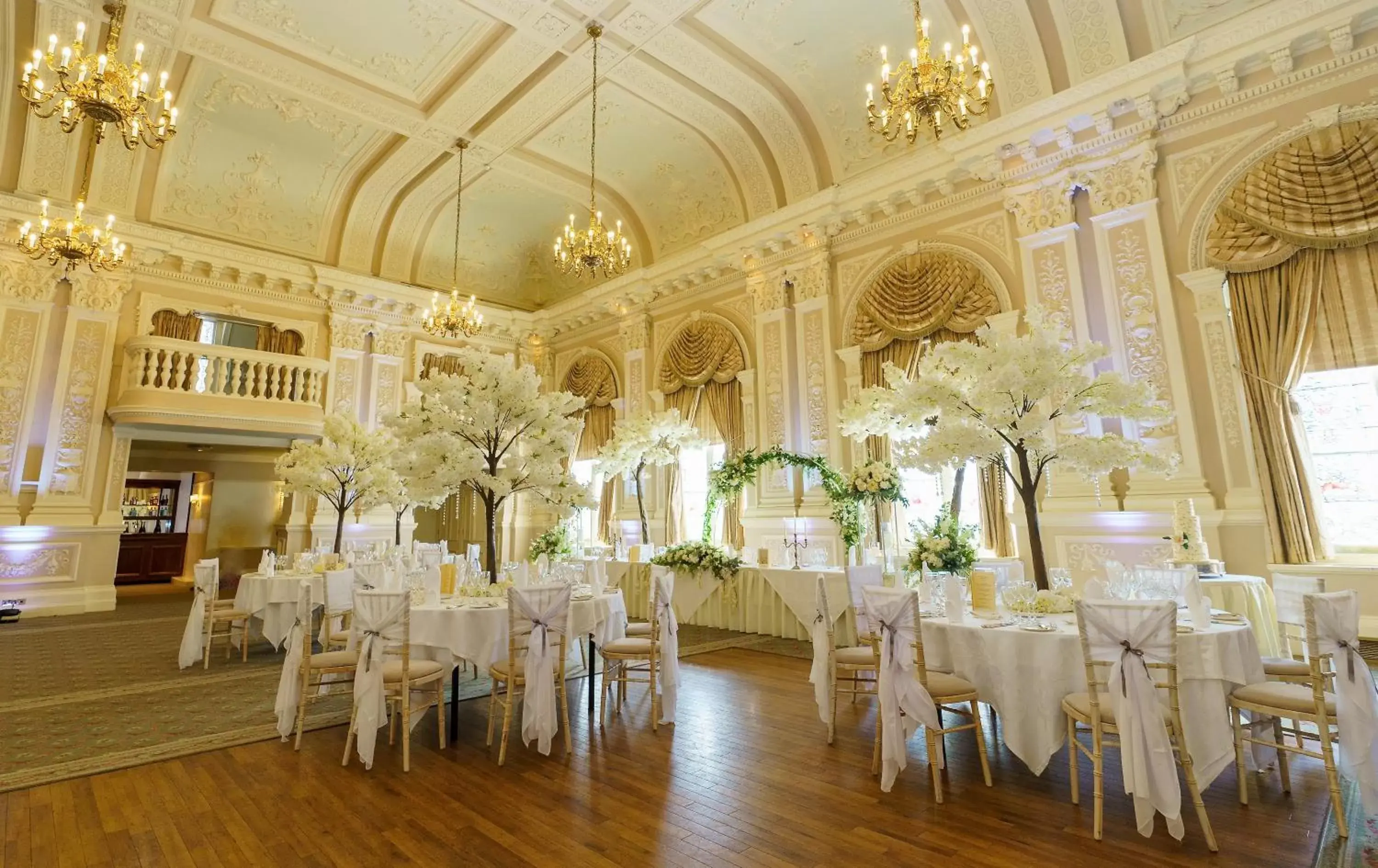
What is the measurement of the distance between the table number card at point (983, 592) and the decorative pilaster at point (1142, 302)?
10.7ft

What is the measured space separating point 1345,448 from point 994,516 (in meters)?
2.80

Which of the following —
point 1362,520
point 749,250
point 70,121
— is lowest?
point 1362,520

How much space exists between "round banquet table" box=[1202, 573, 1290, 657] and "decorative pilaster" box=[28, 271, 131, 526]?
12.5m

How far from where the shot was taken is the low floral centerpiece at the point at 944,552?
4398mm

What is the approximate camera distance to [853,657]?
13.4 feet

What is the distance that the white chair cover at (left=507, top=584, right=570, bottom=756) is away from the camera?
147 inches

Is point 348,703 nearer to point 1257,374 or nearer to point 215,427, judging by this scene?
point 215,427

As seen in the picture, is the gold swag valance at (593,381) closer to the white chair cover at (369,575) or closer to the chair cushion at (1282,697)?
the white chair cover at (369,575)

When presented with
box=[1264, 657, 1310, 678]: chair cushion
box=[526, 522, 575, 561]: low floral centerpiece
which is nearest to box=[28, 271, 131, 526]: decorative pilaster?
box=[526, 522, 575, 561]: low floral centerpiece

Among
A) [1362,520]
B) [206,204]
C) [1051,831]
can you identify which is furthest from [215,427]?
[1362,520]

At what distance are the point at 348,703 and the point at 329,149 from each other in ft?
28.6

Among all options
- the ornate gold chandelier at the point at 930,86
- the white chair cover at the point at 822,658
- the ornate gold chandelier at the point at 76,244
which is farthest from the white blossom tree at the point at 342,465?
the ornate gold chandelier at the point at 930,86

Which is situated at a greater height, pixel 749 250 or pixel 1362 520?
pixel 749 250

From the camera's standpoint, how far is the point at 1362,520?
18.1 ft
